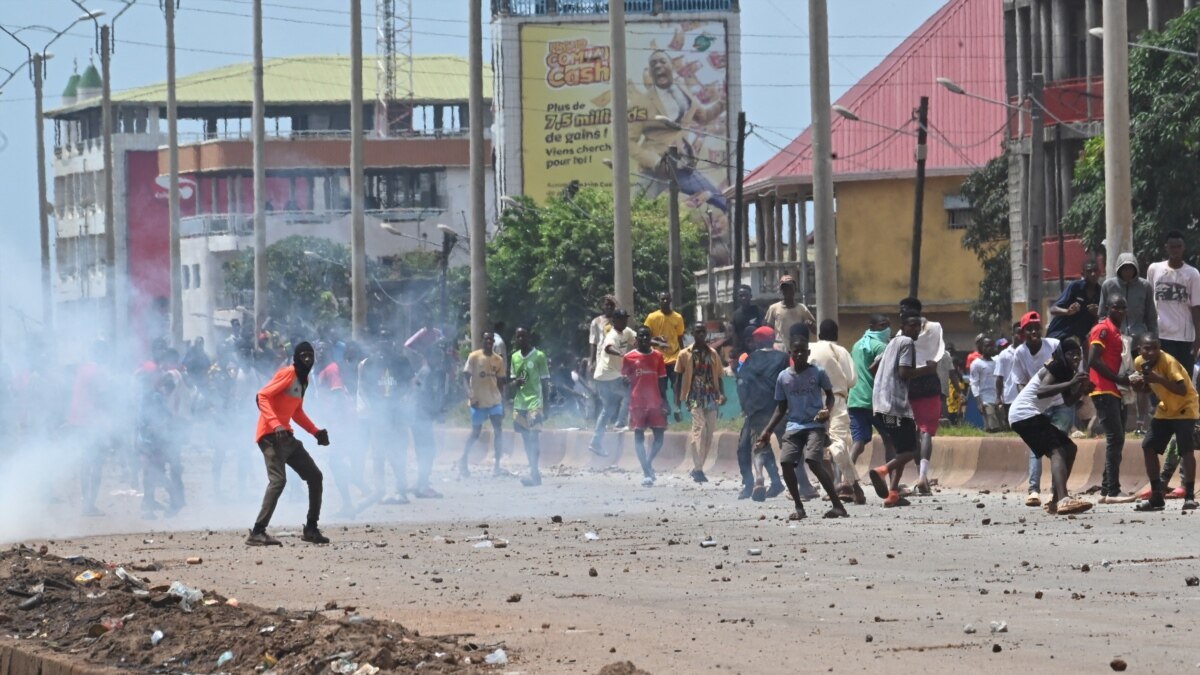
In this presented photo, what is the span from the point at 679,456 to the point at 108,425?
7.01 metres

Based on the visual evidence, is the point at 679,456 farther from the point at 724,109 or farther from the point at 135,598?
the point at 724,109

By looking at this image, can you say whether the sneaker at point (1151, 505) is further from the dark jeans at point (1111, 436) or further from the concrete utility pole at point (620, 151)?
the concrete utility pole at point (620, 151)

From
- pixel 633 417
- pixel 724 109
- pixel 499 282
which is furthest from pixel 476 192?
pixel 724 109

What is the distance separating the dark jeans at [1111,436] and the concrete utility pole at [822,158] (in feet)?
20.5

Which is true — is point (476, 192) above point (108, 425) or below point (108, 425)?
above

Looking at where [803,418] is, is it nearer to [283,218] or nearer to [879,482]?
[879,482]

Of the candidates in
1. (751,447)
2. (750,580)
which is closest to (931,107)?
(751,447)

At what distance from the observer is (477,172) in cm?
3709

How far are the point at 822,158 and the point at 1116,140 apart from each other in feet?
14.2

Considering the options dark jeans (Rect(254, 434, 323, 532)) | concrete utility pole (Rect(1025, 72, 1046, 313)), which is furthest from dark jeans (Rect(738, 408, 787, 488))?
concrete utility pole (Rect(1025, 72, 1046, 313))

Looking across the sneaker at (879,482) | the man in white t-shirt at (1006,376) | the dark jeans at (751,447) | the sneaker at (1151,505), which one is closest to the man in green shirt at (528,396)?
the dark jeans at (751,447)

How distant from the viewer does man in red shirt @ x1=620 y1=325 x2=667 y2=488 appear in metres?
23.9

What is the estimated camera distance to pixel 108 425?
76.9 feet

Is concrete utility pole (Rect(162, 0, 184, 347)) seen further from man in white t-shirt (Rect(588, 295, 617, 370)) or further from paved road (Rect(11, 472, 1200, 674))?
paved road (Rect(11, 472, 1200, 674))
